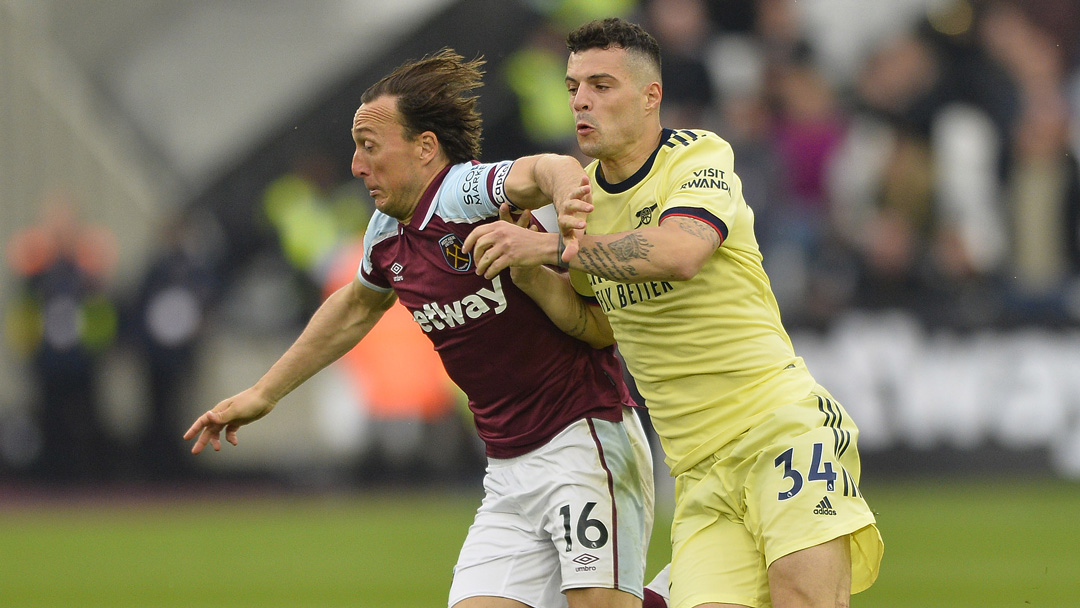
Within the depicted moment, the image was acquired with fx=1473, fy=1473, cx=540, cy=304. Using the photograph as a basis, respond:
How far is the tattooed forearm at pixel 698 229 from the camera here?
4539 millimetres

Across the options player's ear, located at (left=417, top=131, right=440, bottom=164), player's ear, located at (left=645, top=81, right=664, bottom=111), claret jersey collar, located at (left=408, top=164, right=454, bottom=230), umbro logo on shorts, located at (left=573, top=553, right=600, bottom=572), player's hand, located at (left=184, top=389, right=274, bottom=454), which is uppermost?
player's ear, located at (left=645, top=81, right=664, bottom=111)

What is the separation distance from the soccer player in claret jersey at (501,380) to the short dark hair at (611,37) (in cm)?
51

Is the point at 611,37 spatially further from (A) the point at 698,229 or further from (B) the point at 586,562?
(B) the point at 586,562

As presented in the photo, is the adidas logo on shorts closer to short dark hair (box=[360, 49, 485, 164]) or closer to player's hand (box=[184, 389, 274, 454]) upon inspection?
short dark hair (box=[360, 49, 485, 164])

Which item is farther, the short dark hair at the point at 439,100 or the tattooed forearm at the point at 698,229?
the short dark hair at the point at 439,100

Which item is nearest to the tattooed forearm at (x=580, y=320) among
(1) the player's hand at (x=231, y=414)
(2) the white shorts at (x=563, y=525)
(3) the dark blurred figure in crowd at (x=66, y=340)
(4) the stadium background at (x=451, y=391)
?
(2) the white shorts at (x=563, y=525)

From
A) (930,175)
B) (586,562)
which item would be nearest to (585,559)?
(586,562)

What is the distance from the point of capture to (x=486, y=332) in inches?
206

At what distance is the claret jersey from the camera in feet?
17.0

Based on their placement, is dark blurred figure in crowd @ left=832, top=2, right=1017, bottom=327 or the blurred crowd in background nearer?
dark blurred figure in crowd @ left=832, top=2, right=1017, bottom=327

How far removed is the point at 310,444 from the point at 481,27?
14.8 feet

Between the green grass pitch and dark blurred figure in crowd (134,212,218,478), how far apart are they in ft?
2.47

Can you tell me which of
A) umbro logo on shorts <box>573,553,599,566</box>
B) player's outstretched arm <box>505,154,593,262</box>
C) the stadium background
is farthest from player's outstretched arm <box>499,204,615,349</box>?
the stadium background

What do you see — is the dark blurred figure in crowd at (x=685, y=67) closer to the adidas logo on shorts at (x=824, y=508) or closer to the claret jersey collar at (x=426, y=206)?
the claret jersey collar at (x=426, y=206)
